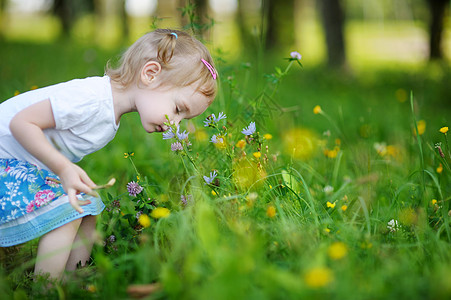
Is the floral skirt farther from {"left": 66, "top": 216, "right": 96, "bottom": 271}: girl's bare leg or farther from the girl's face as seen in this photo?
the girl's face

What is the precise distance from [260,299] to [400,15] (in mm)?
30370

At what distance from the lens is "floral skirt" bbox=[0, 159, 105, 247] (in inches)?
64.4

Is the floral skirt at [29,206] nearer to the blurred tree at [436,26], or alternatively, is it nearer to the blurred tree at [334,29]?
the blurred tree at [334,29]

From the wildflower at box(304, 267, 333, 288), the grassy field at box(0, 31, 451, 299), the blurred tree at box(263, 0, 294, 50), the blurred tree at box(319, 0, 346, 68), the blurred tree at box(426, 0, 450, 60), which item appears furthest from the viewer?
the blurred tree at box(263, 0, 294, 50)

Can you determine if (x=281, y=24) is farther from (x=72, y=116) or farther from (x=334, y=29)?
(x=72, y=116)

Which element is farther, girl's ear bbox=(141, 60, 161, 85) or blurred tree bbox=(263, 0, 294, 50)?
blurred tree bbox=(263, 0, 294, 50)

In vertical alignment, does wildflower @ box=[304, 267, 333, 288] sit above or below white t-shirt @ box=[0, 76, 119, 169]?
below

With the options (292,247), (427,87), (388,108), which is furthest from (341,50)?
(292,247)

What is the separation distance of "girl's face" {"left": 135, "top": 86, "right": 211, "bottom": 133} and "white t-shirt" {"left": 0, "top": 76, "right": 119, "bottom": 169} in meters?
0.12

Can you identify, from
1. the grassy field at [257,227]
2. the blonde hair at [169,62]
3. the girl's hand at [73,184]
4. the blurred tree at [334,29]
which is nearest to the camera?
the grassy field at [257,227]

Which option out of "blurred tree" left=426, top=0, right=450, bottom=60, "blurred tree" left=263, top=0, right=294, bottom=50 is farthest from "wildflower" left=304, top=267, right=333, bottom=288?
"blurred tree" left=263, top=0, right=294, bottom=50

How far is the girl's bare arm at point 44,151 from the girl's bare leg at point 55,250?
0.66 feet

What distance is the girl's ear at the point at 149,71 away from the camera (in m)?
1.80

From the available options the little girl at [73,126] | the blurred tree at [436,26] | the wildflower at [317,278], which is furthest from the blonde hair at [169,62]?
the blurred tree at [436,26]
